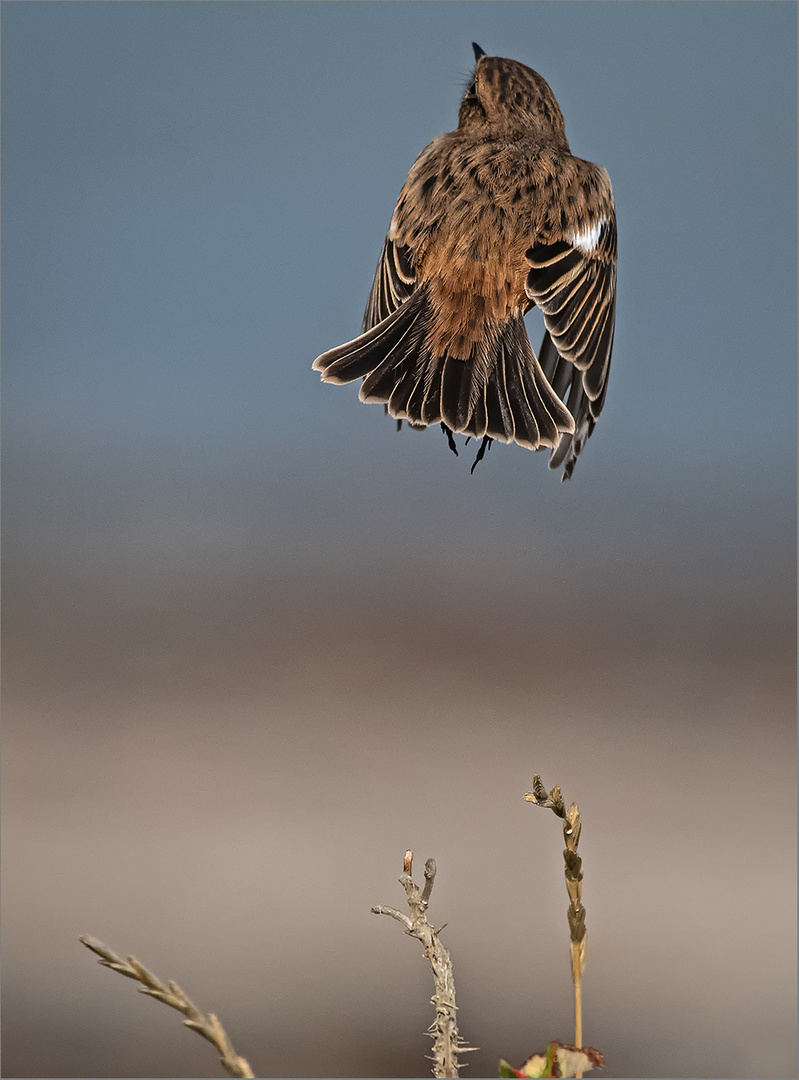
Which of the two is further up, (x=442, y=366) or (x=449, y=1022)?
(x=442, y=366)

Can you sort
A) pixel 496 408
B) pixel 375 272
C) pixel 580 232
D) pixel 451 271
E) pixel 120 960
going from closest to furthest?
pixel 120 960, pixel 496 408, pixel 451 271, pixel 580 232, pixel 375 272

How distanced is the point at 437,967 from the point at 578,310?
1894 millimetres

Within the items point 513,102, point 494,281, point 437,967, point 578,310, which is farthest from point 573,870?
point 513,102

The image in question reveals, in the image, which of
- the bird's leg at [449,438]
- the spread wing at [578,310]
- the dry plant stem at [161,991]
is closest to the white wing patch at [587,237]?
the spread wing at [578,310]

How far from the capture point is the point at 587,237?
7.95 ft

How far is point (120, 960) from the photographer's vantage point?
0.59 m

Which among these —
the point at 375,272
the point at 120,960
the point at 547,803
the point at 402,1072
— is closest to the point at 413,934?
the point at 547,803

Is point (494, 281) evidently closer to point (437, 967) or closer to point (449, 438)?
point (449, 438)

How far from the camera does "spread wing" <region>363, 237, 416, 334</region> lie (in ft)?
7.54

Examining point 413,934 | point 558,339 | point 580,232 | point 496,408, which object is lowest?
point 413,934

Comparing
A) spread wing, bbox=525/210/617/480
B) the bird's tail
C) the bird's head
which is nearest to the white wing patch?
spread wing, bbox=525/210/617/480

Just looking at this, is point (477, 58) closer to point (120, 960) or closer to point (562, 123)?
point (562, 123)

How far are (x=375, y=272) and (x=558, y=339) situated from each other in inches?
24.8

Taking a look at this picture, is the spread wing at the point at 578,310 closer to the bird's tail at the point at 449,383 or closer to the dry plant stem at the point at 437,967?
the bird's tail at the point at 449,383
